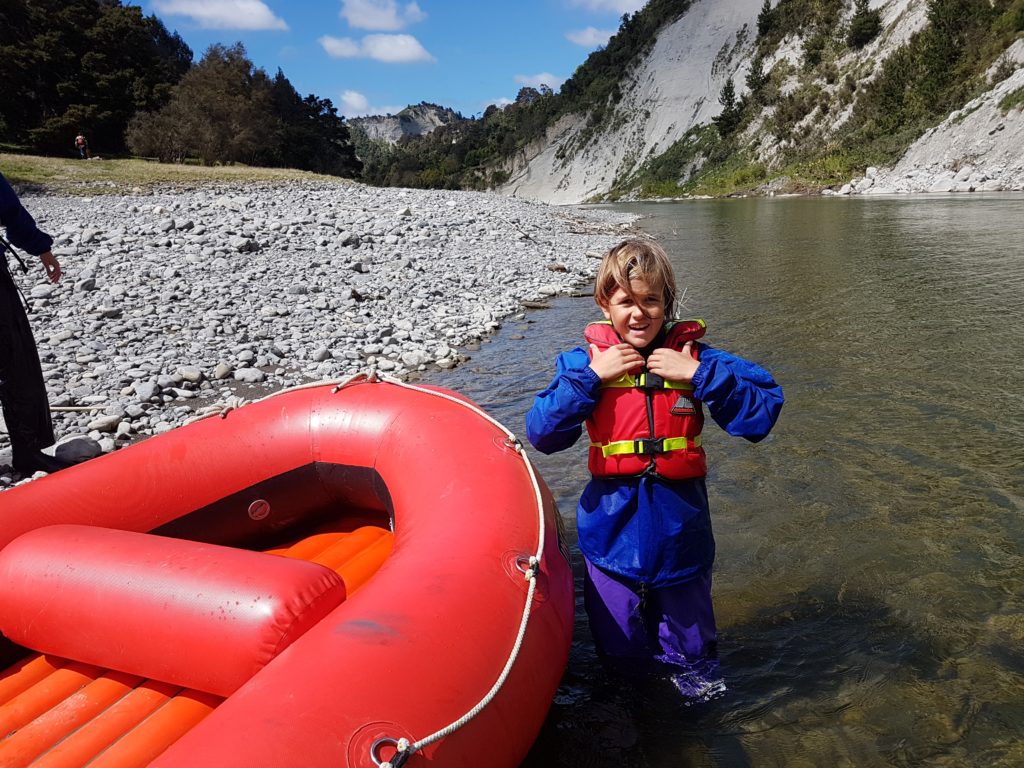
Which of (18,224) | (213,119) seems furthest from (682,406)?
(213,119)

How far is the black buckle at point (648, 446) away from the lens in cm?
204

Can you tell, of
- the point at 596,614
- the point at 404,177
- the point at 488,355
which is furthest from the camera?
the point at 404,177

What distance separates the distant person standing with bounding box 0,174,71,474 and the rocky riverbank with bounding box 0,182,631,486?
0.88ft

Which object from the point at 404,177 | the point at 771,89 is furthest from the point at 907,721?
the point at 404,177

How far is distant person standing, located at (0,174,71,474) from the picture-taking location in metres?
3.70

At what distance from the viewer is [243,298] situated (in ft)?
25.3

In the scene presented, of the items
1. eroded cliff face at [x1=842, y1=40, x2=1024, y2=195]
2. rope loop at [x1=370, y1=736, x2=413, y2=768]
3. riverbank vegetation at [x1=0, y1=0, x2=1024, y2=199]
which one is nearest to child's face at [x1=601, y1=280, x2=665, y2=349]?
rope loop at [x1=370, y1=736, x2=413, y2=768]

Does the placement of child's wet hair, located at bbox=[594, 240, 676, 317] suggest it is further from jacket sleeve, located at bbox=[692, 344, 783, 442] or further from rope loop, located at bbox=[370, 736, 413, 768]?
rope loop, located at bbox=[370, 736, 413, 768]

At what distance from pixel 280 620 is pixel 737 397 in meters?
1.37

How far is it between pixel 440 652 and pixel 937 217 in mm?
18051

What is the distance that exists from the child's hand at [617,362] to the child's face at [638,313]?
1.8 inches

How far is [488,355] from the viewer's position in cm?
692

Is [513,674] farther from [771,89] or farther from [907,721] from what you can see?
[771,89]

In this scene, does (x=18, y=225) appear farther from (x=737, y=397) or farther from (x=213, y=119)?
(x=213, y=119)
